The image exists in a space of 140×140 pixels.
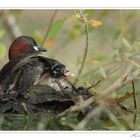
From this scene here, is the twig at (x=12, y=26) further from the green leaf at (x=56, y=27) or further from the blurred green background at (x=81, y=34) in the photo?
the green leaf at (x=56, y=27)

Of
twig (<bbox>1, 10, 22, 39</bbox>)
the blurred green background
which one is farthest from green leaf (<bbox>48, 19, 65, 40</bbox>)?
twig (<bbox>1, 10, 22, 39</bbox>)

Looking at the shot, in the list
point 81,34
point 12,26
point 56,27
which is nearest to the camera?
point 56,27

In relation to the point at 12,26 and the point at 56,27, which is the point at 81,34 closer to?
the point at 56,27

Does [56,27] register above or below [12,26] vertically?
above

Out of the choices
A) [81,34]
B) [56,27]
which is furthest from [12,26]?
[56,27]

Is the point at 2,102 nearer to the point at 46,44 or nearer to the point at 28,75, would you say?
the point at 28,75

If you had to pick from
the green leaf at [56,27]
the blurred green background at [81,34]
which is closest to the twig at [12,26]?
the blurred green background at [81,34]

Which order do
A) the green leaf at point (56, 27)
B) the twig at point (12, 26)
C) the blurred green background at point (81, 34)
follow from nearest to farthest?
the green leaf at point (56, 27)
the blurred green background at point (81, 34)
the twig at point (12, 26)

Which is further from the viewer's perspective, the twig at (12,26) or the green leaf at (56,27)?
the twig at (12,26)

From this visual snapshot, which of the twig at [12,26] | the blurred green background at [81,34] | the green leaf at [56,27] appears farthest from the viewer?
the twig at [12,26]

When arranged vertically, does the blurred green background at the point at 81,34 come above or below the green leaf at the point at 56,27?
below

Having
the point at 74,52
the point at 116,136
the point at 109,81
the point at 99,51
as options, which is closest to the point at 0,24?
the point at 74,52

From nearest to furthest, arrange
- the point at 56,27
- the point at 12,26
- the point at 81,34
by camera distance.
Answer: the point at 56,27 < the point at 81,34 < the point at 12,26
